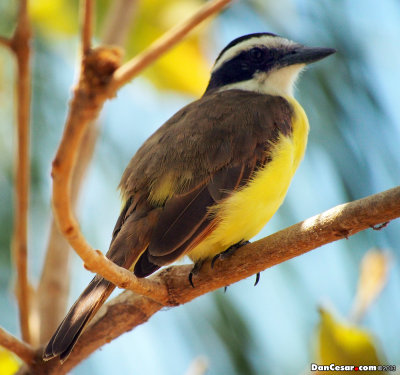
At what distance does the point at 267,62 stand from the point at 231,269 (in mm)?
2105

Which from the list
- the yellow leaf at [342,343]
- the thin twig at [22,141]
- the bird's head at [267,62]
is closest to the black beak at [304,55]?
the bird's head at [267,62]

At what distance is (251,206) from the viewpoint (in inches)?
142

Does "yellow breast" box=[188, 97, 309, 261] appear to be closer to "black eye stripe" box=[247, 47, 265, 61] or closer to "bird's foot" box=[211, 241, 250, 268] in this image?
"bird's foot" box=[211, 241, 250, 268]

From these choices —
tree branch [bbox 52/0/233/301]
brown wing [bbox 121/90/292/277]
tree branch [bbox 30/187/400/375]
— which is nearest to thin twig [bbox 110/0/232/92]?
tree branch [bbox 52/0/233/301]

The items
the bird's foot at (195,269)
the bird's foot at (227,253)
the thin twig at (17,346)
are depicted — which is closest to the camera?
the thin twig at (17,346)

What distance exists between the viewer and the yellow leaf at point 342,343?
2512 mm

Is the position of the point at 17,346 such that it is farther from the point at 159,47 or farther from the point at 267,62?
the point at 267,62

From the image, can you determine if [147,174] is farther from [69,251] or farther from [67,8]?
[67,8]

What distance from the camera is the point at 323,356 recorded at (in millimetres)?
2588

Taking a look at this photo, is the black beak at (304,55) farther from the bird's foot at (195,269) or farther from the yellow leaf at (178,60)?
the bird's foot at (195,269)

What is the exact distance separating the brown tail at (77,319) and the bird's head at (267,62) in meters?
2.10

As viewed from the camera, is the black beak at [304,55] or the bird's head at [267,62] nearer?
the black beak at [304,55]

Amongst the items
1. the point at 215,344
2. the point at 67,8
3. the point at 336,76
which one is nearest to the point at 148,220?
the point at 215,344

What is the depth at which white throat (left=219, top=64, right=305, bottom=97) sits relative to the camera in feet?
15.4
